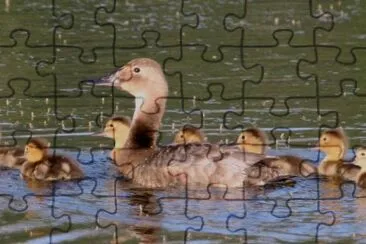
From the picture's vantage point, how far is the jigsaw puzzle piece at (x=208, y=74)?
46.5ft

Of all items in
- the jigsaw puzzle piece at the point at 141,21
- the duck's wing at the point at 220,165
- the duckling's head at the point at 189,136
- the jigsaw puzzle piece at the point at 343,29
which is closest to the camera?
the duck's wing at the point at 220,165

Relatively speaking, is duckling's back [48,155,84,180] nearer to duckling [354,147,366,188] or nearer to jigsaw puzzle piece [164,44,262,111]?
duckling [354,147,366,188]

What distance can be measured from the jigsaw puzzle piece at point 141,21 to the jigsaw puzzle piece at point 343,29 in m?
1.57

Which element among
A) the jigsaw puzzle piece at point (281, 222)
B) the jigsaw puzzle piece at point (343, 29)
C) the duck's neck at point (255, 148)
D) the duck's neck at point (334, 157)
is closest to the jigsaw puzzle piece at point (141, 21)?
the jigsaw puzzle piece at point (343, 29)

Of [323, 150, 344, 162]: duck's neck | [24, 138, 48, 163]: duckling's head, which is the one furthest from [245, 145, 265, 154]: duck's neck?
[24, 138, 48, 163]: duckling's head

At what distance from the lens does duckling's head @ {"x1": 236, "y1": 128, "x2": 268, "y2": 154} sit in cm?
1190

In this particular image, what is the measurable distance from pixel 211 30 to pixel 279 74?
2.58m

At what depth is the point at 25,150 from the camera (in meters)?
12.0

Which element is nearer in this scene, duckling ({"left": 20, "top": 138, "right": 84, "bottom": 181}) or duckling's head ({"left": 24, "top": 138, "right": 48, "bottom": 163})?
duckling ({"left": 20, "top": 138, "right": 84, "bottom": 181})

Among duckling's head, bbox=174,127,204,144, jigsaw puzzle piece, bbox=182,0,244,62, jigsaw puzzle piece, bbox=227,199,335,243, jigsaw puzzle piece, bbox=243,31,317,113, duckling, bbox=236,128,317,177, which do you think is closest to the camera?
jigsaw puzzle piece, bbox=227,199,335,243

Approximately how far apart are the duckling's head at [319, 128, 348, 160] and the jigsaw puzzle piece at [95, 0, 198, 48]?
4834 mm

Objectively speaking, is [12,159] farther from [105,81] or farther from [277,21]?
[277,21]

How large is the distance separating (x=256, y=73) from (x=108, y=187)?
159 inches

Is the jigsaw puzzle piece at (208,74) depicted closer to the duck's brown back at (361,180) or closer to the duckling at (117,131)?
the duckling at (117,131)
